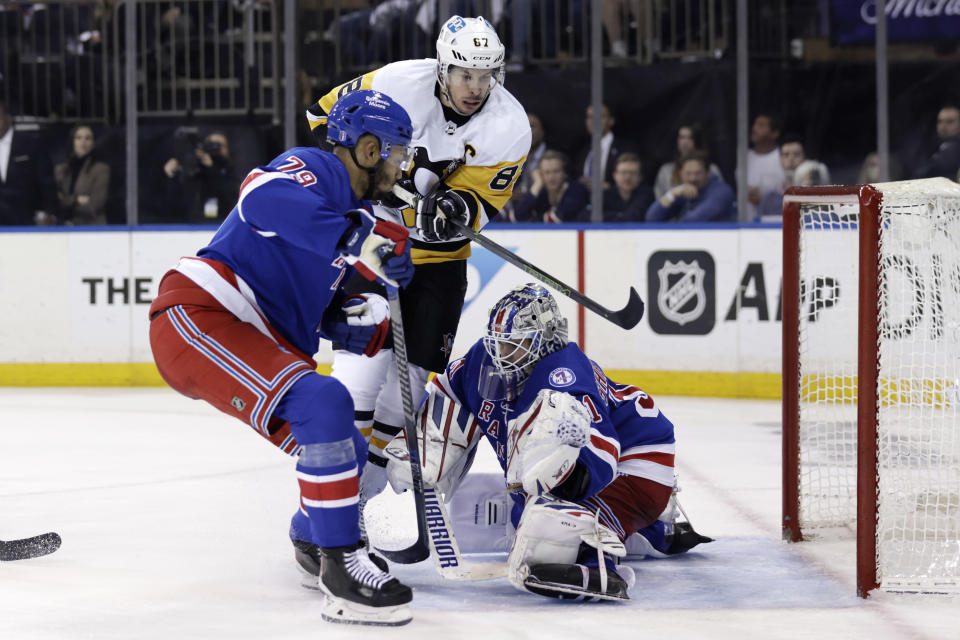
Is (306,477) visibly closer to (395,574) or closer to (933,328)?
(395,574)

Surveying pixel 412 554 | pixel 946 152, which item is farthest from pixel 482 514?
pixel 946 152

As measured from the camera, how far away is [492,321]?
2.69 metres

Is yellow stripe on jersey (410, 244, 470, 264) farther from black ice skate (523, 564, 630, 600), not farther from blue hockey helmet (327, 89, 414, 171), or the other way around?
black ice skate (523, 564, 630, 600)

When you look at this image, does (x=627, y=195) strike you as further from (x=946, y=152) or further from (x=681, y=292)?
(x=946, y=152)

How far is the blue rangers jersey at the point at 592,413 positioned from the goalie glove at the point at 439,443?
0.04ft

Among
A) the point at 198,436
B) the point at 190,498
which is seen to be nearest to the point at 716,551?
the point at 190,498

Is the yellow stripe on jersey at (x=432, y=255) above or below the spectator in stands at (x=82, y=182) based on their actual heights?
below

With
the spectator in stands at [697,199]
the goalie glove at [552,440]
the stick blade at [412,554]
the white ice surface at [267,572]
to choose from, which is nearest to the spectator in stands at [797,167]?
the spectator in stands at [697,199]

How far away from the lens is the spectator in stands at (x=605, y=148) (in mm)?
6207

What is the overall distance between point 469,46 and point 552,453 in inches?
38.3

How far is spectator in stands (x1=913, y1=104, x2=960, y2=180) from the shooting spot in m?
5.98

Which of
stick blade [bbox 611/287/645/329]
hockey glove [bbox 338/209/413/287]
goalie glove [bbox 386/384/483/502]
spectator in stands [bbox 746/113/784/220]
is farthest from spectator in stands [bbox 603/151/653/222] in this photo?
hockey glove [bbox 338/209/413/287]

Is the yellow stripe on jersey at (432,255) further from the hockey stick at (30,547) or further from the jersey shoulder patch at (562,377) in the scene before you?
the hockey stick at (30,547)

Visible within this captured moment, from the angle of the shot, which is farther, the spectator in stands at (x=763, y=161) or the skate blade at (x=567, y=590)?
the spectator in stands at (x=763, y=161)
